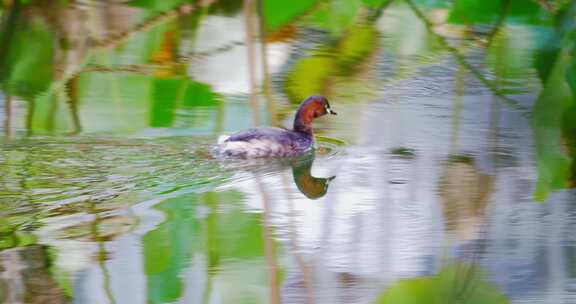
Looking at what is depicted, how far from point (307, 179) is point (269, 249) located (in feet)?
3.25

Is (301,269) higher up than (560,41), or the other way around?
(560,41)

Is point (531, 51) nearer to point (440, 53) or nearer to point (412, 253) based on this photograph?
point (440, 53)

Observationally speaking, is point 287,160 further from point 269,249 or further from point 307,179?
point 269,249

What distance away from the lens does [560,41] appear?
192cm

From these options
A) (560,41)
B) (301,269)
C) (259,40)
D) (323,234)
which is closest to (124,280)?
(301,269)

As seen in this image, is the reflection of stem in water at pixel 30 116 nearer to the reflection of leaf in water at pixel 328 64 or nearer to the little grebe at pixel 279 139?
the little grebe at pixel 279 139

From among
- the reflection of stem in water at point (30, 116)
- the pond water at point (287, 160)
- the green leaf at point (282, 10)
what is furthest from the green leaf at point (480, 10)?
the reflection of stem in water at point (30, 116)

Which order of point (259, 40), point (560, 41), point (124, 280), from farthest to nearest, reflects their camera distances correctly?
point (259, 40)
point (124, 280)
point (560, 41)

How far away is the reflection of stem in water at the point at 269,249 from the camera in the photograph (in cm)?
185

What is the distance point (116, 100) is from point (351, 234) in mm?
956

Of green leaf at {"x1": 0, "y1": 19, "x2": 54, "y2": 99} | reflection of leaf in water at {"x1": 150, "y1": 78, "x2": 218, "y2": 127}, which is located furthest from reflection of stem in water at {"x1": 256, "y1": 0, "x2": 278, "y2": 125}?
green leaf at {"x1": 0, "y1": 19, "x2": 54, "y2": 99}

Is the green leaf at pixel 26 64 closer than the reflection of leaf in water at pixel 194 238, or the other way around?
the reflection of leaf in water at pixel 194 238

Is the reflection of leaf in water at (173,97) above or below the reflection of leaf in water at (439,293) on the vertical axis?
below

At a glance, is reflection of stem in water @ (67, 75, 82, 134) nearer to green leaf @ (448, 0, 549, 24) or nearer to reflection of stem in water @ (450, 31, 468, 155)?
reflection of stem in water @ (450, 31, 468, 155)
